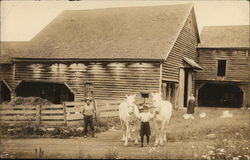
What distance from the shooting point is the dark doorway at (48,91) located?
22562mm

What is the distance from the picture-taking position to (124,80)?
19328mm

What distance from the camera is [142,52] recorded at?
18.6m

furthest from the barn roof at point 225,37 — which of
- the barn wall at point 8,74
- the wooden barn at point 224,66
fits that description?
the barn wall at point 8,74

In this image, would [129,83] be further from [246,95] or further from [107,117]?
[246,95]

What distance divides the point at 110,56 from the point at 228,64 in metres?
9.76

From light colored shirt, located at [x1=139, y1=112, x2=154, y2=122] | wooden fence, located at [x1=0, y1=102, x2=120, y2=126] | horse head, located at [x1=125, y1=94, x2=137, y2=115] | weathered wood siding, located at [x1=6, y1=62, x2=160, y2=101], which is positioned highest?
weathered wood siding, located at [x1=6, y1=62, x2=160, y2=101]

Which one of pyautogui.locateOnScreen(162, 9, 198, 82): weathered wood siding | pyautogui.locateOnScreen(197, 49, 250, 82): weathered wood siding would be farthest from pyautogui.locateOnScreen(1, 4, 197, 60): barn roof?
pyautogui.locateOnScreen(197, 49, 250, 82): weathered wood siding

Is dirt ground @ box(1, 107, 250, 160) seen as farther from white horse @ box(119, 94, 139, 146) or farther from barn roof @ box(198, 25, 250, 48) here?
barn roof @ box(198, 25, 250, 48)

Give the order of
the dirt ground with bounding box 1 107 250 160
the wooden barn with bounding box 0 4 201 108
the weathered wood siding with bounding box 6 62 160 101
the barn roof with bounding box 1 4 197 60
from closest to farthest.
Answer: the dirt ground with bounding box 1 107 250 160
the weathered wood siding with bounding box 6 62 160 101
the wooden barn with bounding box 0 4 201 108
the barn roof with bounding box 1 4 197 60

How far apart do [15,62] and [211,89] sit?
15423 millimetres

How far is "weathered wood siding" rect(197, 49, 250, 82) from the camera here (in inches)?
931

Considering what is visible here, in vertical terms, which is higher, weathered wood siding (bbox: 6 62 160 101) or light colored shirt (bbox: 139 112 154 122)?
weathered wood siding (bbox: 6 62 160 101)

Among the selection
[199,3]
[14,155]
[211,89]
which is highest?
[199,3]

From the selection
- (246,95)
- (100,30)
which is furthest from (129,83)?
(246,95)
